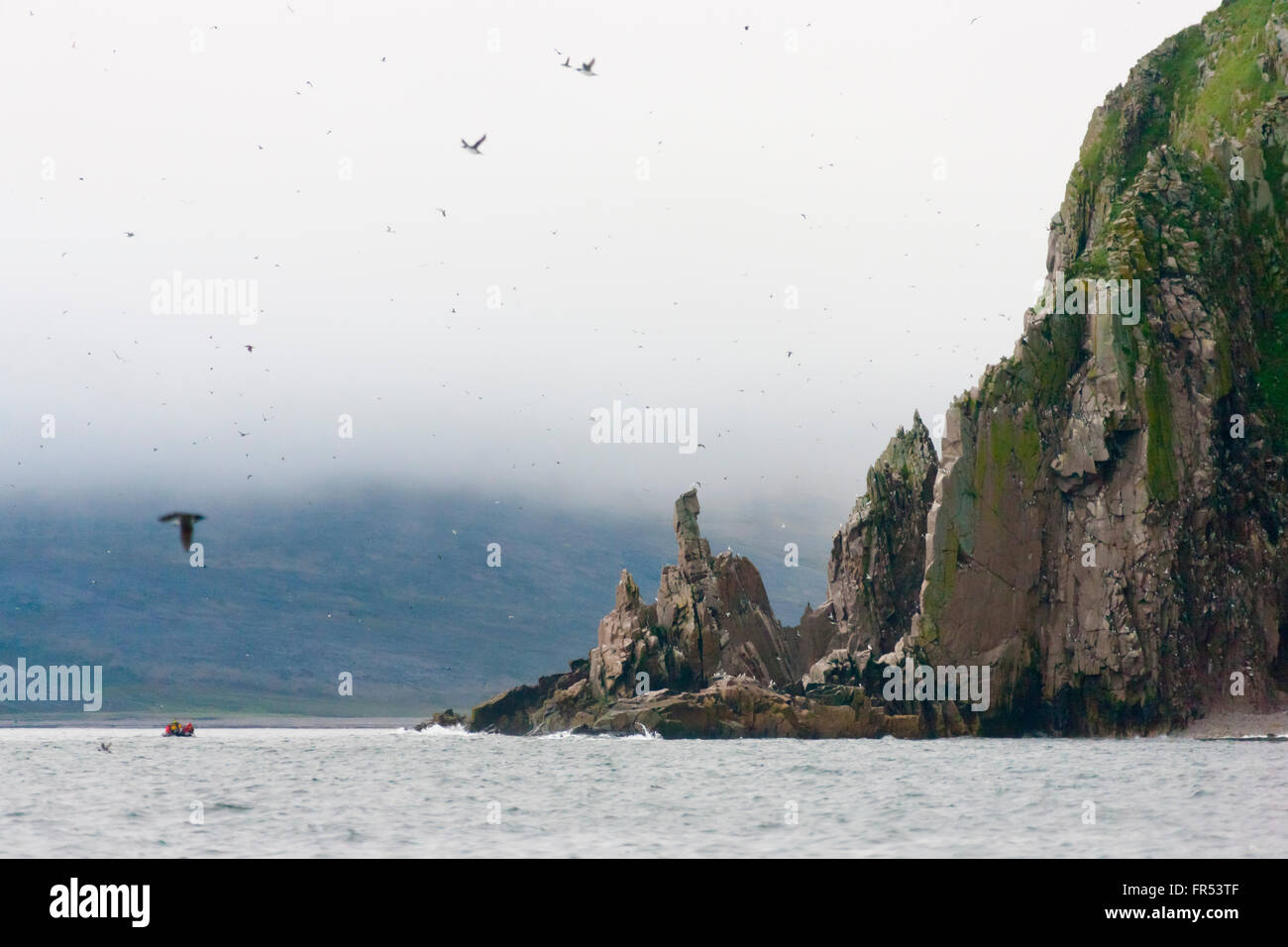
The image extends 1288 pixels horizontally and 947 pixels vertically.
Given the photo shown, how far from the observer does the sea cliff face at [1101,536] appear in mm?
146875

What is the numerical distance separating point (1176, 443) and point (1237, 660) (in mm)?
22351

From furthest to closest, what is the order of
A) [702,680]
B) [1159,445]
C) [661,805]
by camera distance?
[702,680], [1159,445], [661,805]

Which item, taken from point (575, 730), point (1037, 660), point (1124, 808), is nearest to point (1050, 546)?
point (1037, 660)

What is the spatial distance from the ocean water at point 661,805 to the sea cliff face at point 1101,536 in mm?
38082

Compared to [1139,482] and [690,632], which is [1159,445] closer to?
[1139,482]

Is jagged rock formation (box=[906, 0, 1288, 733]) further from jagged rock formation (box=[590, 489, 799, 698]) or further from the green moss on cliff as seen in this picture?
jagged rock formation (box=[590, 489, 799, 698])

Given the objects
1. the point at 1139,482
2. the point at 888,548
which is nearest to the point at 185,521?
the point at 1139,482

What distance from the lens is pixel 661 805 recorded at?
214 ft

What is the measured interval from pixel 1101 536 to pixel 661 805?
315 ft

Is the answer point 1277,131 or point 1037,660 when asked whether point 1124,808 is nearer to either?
point 1037,660

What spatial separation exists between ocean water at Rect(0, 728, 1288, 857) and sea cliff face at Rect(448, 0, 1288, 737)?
38.1m

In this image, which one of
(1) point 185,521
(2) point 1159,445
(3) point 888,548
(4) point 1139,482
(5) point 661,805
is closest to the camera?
(1) point 185,521

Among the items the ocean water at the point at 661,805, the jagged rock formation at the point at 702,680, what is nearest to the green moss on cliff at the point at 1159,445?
the jagged rock formation at the point at 702,680

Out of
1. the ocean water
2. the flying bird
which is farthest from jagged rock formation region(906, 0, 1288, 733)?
the flying bird
